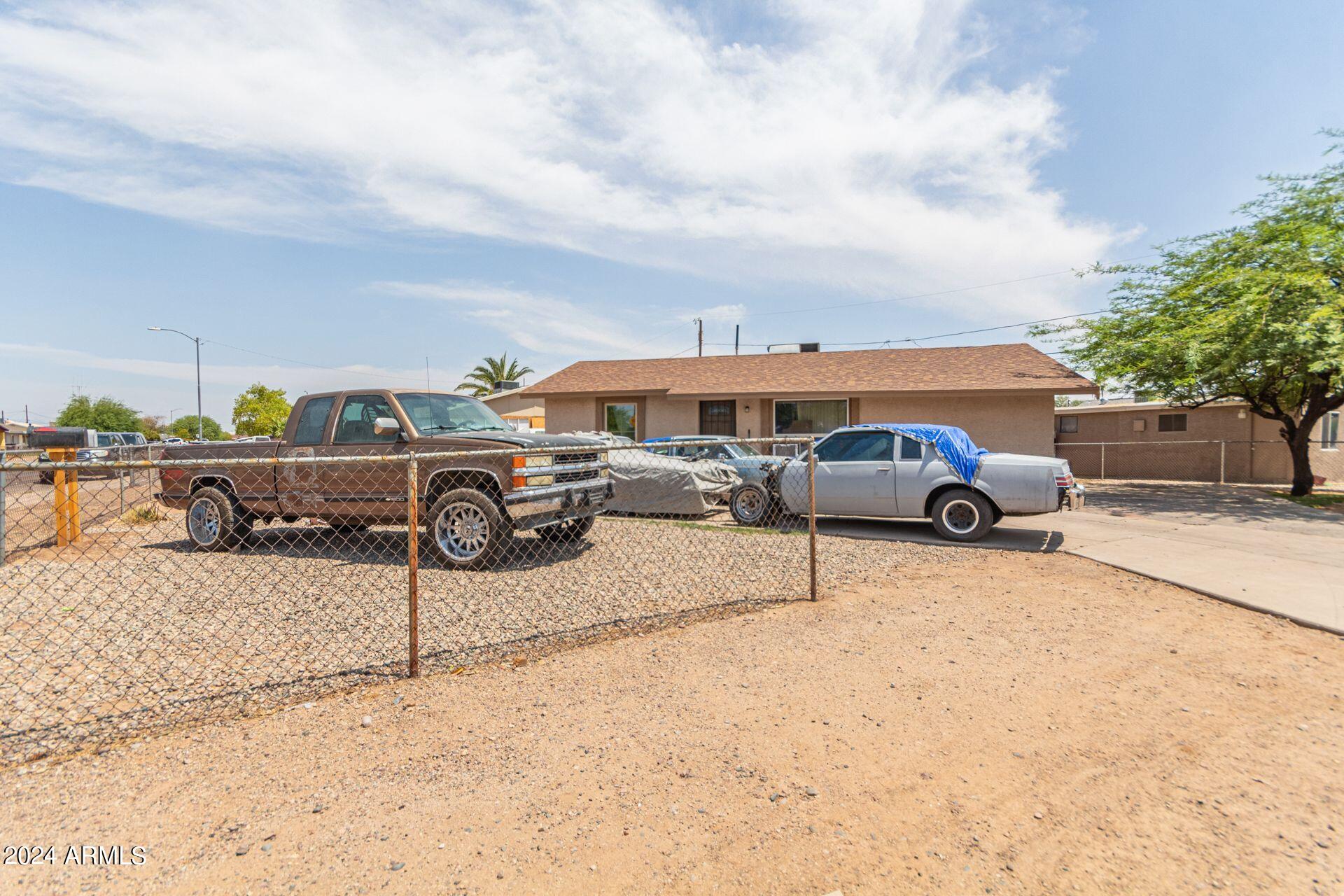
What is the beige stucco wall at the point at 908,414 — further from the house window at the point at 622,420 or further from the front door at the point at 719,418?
the house window at the point at 622,420

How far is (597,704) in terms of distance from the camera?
378 centimetres

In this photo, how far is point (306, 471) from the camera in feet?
24.7

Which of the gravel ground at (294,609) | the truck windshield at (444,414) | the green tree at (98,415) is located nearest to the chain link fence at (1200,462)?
the gravel ground at (294,609)

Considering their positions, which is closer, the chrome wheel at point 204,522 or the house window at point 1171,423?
the chrome wheel at point 204,522

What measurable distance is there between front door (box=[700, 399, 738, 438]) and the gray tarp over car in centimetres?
891

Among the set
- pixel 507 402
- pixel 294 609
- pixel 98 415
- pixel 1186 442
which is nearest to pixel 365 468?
pixel 294 609

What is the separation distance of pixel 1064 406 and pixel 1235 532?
57.3 ft

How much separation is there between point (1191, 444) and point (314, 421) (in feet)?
76.6

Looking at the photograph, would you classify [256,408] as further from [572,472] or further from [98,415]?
[572,472]

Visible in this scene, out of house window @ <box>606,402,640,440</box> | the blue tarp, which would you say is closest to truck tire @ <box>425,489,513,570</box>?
the blue tarp

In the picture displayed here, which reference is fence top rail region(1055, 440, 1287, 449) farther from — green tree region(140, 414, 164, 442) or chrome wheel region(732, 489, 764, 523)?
green tree region(140, 414, 164, 442)

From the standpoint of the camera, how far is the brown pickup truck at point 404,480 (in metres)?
6.68

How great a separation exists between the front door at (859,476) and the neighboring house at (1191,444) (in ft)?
44.8

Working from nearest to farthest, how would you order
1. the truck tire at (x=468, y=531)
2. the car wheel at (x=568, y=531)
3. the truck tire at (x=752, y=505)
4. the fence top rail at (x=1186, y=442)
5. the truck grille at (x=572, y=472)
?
the truck tire at (x=468, y=531) → the truck grille at (x=572, y=472) → the car wheel at (x=568, y=531) → the truck tire at (x=752, y=505) → the fence top rail at (x=1186, y=442)
